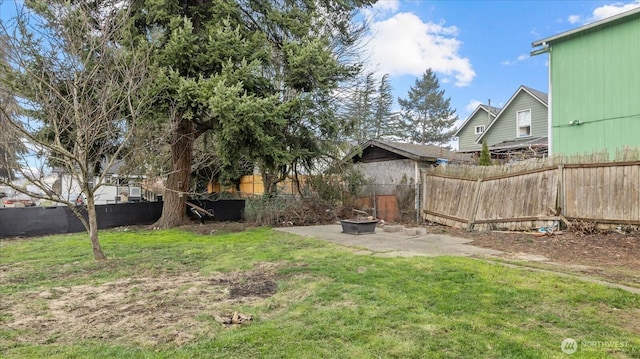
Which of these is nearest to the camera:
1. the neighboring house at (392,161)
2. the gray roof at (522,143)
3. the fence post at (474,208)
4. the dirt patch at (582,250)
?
the dirt patch at (582,250)

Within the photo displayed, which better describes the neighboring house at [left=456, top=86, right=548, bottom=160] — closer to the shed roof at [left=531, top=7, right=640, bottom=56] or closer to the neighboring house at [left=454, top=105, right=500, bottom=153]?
the neighboring house at [left=454, top=105, right=500, bottom=153]

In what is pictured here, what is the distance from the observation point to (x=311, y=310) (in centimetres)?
380

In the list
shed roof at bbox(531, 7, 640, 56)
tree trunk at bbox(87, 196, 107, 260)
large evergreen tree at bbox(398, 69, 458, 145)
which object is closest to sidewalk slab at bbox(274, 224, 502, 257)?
tree trunk at bbox(87, 196, 107, 260)

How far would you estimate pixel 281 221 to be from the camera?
512 inches

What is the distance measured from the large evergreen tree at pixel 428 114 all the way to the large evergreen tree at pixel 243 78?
28.5 m

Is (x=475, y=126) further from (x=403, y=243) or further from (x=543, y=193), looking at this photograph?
(x=403, y=243)

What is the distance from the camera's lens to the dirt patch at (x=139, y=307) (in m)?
3.32

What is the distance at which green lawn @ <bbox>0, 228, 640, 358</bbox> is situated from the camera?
9.61 feet

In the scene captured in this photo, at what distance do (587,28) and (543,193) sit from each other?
5.00m

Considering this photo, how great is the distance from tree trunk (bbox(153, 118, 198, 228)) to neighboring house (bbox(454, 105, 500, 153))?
689 inches

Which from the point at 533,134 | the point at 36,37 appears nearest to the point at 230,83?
the point at 36,37

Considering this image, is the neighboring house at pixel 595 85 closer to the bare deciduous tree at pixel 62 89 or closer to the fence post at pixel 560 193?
the fence post at pixel 560 193

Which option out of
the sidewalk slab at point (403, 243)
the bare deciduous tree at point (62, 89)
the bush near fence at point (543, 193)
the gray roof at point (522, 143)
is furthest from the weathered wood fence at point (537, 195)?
the bare deciduous tree at point (62, 89)

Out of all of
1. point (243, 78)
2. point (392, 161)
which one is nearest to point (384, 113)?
point (392, 161)
